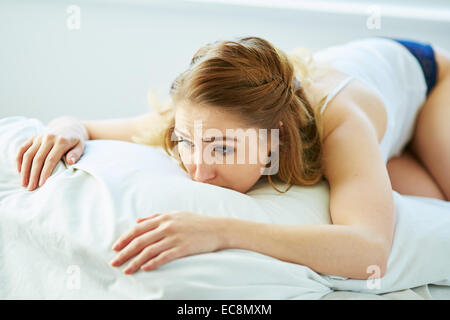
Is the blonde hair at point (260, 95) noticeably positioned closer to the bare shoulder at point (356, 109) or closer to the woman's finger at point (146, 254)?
the bare shoulder at point (356, 109)

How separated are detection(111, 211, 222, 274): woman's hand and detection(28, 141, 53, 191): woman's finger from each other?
0.27 m

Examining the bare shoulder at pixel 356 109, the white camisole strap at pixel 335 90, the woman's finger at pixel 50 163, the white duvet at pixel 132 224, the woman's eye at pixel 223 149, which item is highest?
the white camisole strap at pixel 335 90

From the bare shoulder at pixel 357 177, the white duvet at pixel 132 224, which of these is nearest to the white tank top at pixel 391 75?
the bare shoulder at pixel 357 177

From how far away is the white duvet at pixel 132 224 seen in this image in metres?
0.71

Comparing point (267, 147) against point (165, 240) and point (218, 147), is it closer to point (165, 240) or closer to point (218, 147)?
point (218, 147)

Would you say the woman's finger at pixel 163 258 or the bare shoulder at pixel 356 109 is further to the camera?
the bare shoulder at pixel 356 109

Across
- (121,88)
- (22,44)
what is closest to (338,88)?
(121,88)

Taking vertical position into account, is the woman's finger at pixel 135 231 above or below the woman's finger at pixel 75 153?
below

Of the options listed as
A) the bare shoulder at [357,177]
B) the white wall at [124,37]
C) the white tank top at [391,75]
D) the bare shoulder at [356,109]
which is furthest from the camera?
the white wall at [124,37]

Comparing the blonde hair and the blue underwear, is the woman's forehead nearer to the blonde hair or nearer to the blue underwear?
the blonde hair

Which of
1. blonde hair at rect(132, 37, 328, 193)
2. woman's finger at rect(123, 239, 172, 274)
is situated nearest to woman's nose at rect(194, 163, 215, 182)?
blonde hair at rect(132, 37, 328, 193)

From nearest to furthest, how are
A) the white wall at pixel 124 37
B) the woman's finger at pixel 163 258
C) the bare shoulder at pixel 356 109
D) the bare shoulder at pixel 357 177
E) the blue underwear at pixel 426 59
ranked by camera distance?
the woman's finger at pixel 163 258, the bare shoulder at pixel 357 177, the bare shoulder at pixel 356 109, the blue underwear at pixel 426 59, the white wall at pixel 124 37

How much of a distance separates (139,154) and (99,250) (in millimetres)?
315

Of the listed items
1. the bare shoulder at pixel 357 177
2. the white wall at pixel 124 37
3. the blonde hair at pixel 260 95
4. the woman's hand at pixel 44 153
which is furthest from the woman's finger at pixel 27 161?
the white wall at pixel 124 37
